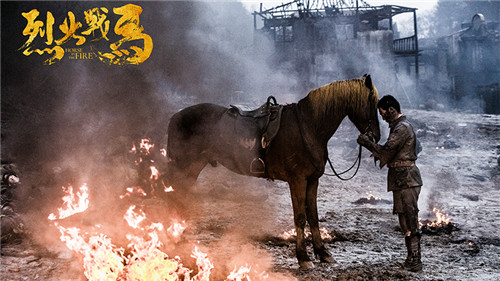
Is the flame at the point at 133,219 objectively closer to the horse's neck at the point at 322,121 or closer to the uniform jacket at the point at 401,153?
the horse's neck at the point at 322,121

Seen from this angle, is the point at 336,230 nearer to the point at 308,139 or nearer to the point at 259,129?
the point at 308,139

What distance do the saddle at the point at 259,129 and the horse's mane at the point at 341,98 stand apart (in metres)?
0.62

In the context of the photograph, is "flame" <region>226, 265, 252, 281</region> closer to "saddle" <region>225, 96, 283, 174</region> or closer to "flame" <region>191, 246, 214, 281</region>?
"flame" <region>191, 246, 214, 281</region>

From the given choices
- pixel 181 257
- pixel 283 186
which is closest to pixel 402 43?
pixel 283 186

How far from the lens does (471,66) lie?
29.6 metres

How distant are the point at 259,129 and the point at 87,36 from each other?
1043cm

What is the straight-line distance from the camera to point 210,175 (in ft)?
33.5

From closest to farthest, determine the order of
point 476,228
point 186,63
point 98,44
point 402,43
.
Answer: point 476,228 < point 98,44 < point 186,63 < point 402,43

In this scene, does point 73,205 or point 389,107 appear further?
point 73,205

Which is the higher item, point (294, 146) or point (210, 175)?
point (294, 146)

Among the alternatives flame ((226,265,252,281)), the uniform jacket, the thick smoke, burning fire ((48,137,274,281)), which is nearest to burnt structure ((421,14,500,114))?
the thick smoke

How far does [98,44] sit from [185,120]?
8.93m

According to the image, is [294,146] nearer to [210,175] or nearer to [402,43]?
[210,175]

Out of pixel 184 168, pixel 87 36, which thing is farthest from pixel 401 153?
pixel 87 36
